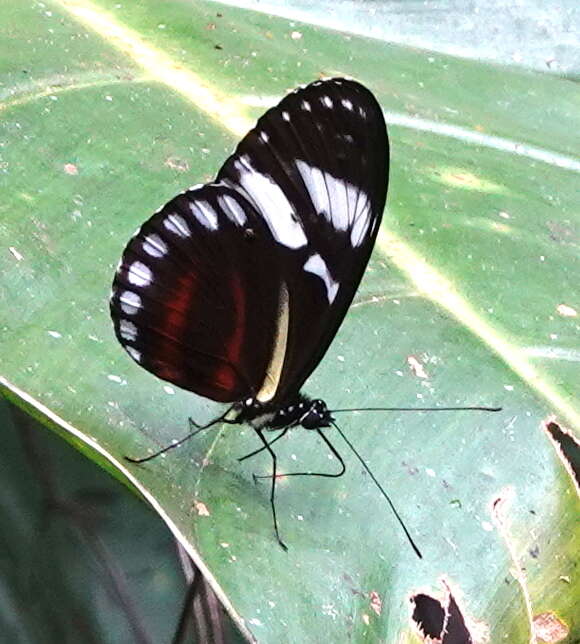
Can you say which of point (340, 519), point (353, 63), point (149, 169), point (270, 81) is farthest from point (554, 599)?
point (353, 63)

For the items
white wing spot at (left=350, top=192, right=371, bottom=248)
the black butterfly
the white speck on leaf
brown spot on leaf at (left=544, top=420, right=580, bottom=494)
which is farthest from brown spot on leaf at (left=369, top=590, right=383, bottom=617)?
the white speck on leaf

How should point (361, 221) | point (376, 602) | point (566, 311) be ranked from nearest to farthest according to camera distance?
point (376, 602), point (361, 221), point (566, 311)

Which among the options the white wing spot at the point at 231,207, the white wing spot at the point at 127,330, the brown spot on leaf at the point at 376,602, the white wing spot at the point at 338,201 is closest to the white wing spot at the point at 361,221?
the white wing spot at the point at 338,201

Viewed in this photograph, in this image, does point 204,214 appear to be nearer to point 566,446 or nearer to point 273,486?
point 273,486

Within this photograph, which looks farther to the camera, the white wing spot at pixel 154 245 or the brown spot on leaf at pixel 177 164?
the brown spot on leaf at pixel 177 164

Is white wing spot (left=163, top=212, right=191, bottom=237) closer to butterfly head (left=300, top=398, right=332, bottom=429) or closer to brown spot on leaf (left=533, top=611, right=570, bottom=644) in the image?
butterfly head (left=300, top=398, right=332, bottom=429)

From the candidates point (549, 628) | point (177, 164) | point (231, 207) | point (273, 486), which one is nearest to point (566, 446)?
point (549, 628)

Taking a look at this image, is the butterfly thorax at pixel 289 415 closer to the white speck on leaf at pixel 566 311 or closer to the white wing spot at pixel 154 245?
the white wing spot at pixel 154 245
